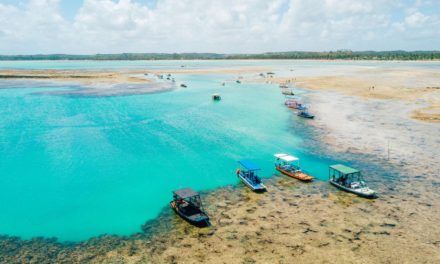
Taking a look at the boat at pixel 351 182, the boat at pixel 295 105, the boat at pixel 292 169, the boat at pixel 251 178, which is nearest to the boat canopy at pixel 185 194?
the boat at pixel 251 178

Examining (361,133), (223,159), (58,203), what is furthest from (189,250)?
(361,133)

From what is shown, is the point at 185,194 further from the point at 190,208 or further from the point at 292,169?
the point at 292,169

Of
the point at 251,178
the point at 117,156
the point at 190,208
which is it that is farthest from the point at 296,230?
the point at 117,156

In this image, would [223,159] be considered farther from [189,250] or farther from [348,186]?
[189,250]

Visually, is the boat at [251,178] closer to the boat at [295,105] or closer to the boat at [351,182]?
the boat at [351,182]

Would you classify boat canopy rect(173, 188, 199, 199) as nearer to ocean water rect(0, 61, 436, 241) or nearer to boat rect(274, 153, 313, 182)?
ocean water rect(0, 61, 436, 241)
